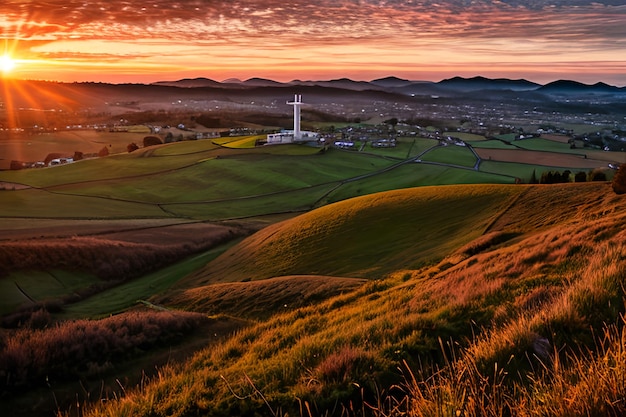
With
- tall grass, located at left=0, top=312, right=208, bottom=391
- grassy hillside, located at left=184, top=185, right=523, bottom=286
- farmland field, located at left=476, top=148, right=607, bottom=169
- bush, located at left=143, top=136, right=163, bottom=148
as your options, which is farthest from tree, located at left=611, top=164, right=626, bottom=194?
bush, located at left=143, top=136, right=163, bottom=148

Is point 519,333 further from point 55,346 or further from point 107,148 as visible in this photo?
point 107,148

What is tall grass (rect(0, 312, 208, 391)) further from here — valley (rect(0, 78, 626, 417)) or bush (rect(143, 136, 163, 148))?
bush (rect(143, 136, 163, 148))

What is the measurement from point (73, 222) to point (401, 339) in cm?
5578

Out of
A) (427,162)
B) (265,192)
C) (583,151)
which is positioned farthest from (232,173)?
(583,151)

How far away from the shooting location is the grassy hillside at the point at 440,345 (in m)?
4.83

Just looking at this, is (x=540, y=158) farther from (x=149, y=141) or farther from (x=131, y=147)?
(x=149, y=141)

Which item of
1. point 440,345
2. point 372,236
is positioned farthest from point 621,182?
point 440,345

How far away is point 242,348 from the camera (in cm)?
1127

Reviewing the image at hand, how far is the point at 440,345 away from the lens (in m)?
8.17

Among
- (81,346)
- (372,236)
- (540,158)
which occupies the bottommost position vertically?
(372,236)

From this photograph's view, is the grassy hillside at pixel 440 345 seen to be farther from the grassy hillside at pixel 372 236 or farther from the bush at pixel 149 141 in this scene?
the bush at pixel 149 141

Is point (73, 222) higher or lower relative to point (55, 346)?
lower

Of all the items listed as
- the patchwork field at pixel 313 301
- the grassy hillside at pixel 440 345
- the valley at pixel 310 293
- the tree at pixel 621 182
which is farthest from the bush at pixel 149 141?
the tree at pixel 621 182

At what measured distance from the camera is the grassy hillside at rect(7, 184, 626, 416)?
483 cm
